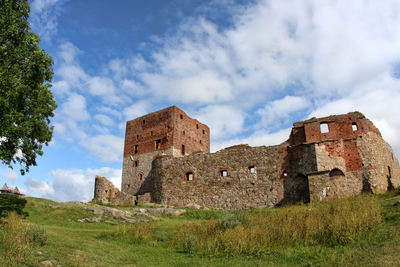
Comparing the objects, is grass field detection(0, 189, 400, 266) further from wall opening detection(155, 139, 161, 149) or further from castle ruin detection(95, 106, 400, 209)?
wall opening detection(155, 139, 161, 149)

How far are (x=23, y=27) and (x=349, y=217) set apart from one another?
1719cm

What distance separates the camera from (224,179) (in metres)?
24.1

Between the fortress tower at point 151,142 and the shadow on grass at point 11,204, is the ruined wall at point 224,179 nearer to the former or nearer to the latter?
the fortress tower at point 151,142

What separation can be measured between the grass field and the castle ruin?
25.3ft

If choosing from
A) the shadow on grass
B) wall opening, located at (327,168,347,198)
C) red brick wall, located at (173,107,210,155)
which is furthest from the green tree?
red brick wall, located at (173,107,210,155)

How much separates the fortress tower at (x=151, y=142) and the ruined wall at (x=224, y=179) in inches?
319

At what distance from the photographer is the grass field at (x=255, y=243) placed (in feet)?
27.3

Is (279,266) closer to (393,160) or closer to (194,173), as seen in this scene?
(194,173)

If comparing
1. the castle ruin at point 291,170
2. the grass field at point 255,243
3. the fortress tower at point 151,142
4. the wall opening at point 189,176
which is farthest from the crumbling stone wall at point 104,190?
the grass field at point 255,243

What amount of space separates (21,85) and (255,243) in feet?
41.1

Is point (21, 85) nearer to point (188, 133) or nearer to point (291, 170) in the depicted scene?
point (291, 170)

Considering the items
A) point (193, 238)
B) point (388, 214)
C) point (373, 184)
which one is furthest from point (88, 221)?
point (373, 184)

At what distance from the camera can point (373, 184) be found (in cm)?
1902

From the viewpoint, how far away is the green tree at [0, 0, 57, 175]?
12.6 m
